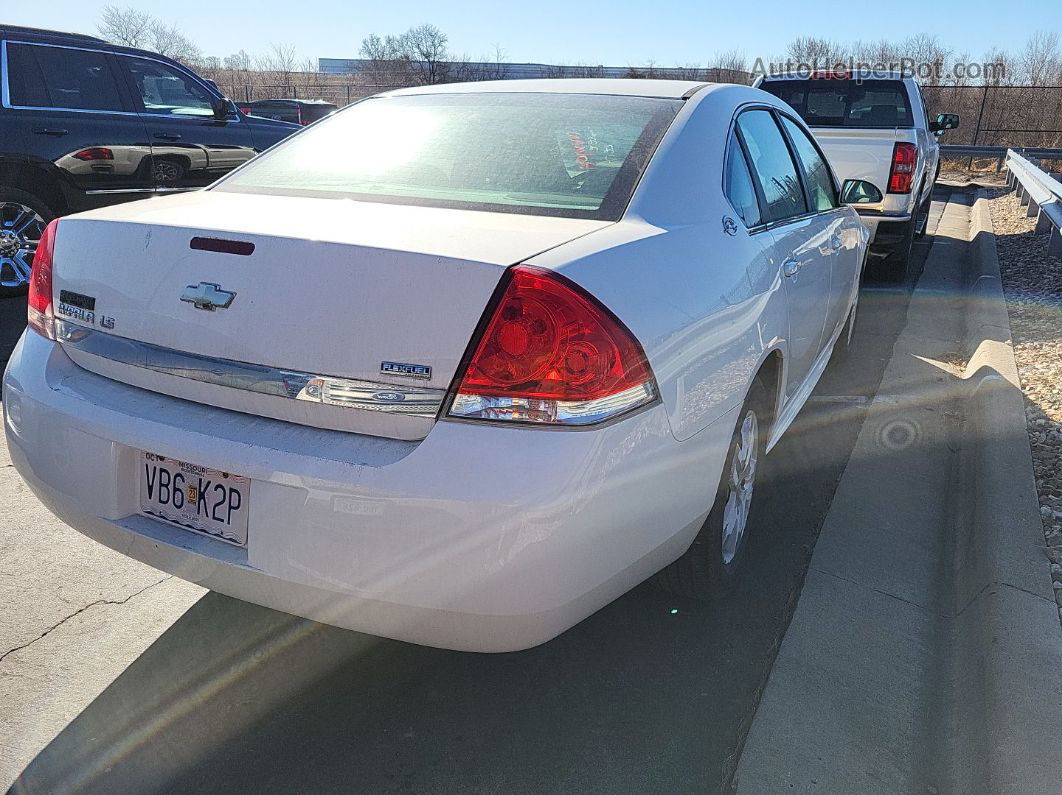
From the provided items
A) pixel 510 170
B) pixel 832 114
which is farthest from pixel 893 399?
pixel 832 114

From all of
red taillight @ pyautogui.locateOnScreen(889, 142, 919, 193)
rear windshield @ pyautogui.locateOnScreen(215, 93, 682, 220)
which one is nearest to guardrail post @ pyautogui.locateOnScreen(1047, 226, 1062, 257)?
red taillight @ pyautogui.locateOnScreen(889, 142, 919, 193)

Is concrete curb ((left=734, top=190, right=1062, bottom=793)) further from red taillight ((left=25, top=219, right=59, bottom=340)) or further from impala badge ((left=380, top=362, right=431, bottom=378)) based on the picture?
red taillight ((left=25, top=219, right=59, bottom=340))

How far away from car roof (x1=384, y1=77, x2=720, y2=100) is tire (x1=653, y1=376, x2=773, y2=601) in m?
1.05

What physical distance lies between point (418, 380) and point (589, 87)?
67.1 inches

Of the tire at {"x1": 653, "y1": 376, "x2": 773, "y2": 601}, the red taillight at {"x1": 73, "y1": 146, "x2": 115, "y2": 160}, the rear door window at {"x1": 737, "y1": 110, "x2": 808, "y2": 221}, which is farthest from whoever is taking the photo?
the red taillight at {"x1": 73, "y1": 146, "x2": 115, "y2": 160}

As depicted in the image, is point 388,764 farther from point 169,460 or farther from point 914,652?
point 914,652

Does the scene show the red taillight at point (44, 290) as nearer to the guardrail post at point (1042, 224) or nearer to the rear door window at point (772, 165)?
the rear door window at point (772, 165)

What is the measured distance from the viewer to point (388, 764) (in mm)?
2156

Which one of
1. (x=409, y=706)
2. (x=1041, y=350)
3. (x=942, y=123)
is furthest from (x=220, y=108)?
(x=942, y=123)

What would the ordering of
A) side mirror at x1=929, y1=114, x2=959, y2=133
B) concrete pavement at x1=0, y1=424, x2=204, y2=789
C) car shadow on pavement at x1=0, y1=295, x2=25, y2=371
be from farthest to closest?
side mirror at x1=929, y1=114, x2=959, y2=133
car shadow on pavement at x1=0, y1=295, x2=25, y2=371
concrete pavement at x1=0, y1=424, x2=204, y2=789

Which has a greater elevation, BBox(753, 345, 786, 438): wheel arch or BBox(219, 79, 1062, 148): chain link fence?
BBox(219, 79, 1062, 148): chain link fence

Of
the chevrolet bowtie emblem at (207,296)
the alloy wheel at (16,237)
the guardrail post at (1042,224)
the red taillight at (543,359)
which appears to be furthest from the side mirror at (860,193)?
the guardrail post at (1042,224)

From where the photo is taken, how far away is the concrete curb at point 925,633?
2170 mm

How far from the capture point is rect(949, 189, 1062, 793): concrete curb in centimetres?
211
